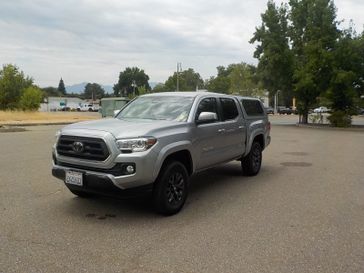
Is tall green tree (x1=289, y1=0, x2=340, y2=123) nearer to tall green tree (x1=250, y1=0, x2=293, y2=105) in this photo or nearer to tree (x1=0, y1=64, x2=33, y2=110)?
tall green tree (x1=250, y1=0, x2=293, y2=105)

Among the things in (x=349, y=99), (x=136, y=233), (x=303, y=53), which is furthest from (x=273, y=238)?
(x=303, y=53)

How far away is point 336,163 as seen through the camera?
1177 cm

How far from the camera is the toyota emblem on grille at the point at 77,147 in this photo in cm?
583

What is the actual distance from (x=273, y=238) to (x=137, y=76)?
140639mm

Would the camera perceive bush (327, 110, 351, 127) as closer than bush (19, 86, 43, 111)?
Yes

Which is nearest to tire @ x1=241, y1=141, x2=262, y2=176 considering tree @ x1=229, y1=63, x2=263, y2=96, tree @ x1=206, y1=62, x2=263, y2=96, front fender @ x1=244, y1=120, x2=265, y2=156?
front fender @ x1=244, y1=120, x2=265, y2=156

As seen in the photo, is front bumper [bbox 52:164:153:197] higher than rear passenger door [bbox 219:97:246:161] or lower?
lower

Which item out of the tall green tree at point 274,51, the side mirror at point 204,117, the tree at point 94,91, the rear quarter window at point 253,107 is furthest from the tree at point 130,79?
the side mirror at point 204,117

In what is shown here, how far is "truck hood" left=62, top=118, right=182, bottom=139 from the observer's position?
5.74m

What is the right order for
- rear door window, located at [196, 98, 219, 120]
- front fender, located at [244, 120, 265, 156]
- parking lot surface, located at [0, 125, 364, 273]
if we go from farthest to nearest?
front fender, located at [244, 120, 265, 156] < rear door window, located at [196, 98, 219, 120] < parking lot surface, located at [0, 125, 364, 273]

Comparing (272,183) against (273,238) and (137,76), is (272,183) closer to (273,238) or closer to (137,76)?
(273,238)

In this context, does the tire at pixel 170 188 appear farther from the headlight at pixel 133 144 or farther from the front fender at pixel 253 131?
the front fender at pixel 253 131

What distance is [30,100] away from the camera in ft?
153

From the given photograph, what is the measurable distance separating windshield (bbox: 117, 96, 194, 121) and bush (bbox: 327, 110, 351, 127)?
84.7 ft
